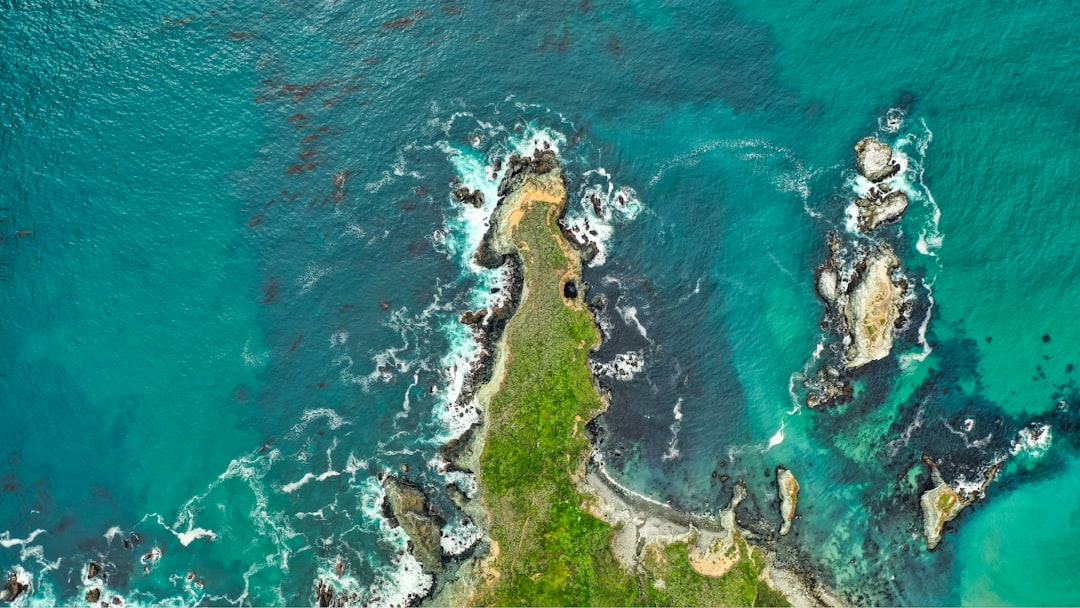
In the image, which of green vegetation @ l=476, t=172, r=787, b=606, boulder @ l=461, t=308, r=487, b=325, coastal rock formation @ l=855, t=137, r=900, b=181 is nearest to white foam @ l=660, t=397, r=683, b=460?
green vegetation @ l=476, t=172, r=787, b=606

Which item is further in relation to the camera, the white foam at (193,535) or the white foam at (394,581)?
the white foam at (193,535)

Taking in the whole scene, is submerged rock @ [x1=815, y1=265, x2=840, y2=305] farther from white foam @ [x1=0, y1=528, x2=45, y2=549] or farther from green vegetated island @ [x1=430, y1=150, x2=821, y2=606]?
white foam @ [x1=0, y1=528, x2=45, y2=549]

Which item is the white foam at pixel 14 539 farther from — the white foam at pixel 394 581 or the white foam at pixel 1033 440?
the white foam at pixel 1033 440

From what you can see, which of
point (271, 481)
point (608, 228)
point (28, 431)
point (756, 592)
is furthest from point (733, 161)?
point (28, 431)

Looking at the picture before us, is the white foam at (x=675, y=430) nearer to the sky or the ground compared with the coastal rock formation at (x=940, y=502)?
nearer to the sky

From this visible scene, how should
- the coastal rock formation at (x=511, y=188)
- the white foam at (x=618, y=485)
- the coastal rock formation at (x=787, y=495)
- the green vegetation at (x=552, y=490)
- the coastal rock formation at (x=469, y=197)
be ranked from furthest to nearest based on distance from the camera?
the coastal rock formation at (x=469, y=197), the coastal rock formation at (x=511, y=188), the white foam at (x=618, y=485), the coastal rock formation at (x=787, y=495), the green vegetation at (x=552, y=490)

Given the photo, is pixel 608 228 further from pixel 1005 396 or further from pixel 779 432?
pixel 1005 396

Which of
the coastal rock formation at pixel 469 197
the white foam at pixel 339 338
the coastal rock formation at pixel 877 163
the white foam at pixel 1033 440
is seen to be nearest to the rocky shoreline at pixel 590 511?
the coastal rock formation at pixel 469 197
